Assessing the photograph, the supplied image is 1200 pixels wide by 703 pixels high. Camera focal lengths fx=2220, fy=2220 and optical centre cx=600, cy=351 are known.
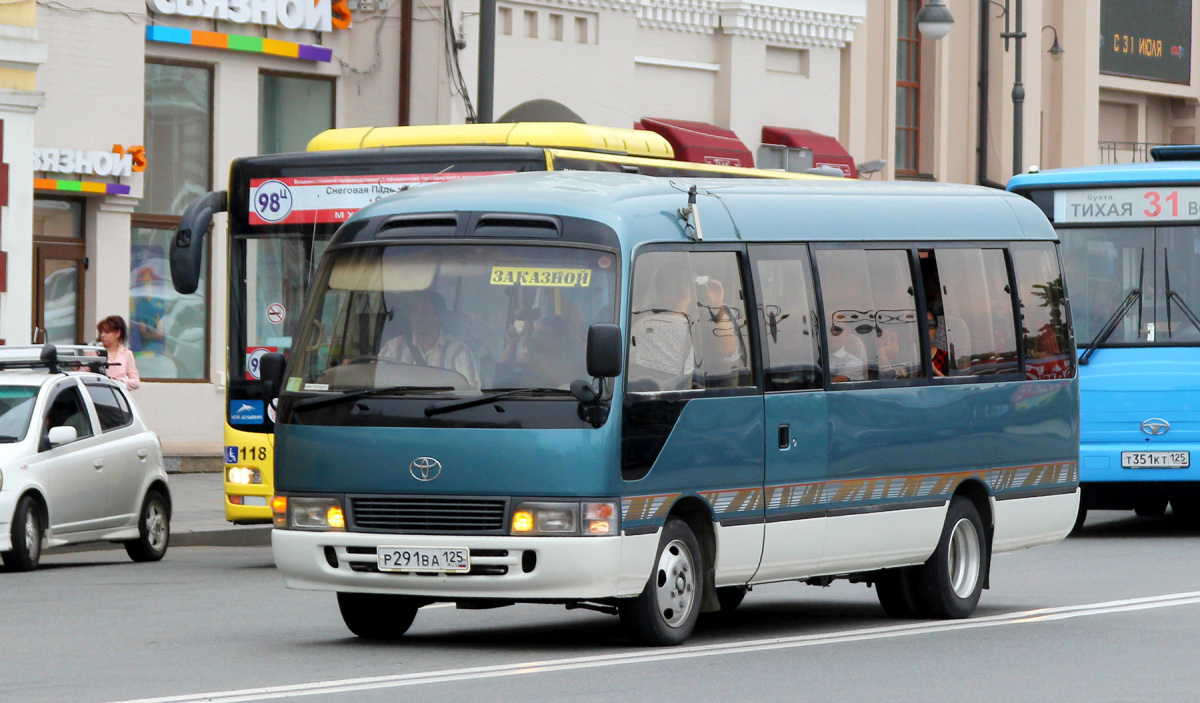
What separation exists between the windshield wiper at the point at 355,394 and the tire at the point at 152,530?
24.0 ft

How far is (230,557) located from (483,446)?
833cm

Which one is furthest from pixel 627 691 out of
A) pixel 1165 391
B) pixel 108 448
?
pixel 1165 391

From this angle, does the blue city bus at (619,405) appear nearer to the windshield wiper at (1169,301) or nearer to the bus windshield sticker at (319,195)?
the bus windshield sticker at (319,195)

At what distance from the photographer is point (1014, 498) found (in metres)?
13.6

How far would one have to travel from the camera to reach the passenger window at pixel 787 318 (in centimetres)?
1184

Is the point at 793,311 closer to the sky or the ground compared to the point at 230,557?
closer to the sky

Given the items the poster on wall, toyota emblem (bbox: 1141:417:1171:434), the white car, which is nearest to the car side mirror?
the white car

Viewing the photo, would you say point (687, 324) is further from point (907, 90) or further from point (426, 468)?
point (907, 90)

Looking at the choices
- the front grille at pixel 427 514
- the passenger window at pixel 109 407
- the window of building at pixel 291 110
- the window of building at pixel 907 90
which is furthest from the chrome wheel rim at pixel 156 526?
the window of building at pixel 907 90

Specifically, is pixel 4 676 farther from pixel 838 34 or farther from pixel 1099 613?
pixel 838 34

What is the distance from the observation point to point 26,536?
16375 mm

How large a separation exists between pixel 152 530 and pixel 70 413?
1300mm

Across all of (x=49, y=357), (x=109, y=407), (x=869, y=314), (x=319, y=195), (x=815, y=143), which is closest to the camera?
(x=869, y=314)

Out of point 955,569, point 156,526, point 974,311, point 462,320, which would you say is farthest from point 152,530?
point 462,320
